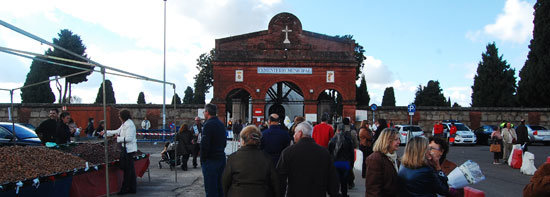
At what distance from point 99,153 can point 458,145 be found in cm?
2514

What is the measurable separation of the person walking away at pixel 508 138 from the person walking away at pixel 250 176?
1433 centimetres

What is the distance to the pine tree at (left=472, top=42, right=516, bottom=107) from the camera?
47969 millimetres

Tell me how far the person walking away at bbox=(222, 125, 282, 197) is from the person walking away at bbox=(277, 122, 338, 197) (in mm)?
515

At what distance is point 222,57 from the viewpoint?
3241 cm

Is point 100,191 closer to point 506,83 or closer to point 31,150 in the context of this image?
point 31,150

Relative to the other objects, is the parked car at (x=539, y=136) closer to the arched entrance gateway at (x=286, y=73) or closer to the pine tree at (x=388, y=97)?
the arched entrance gateway at (x=286, y=73)

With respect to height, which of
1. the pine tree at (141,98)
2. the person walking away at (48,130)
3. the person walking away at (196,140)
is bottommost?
the person walking away at (196,140)

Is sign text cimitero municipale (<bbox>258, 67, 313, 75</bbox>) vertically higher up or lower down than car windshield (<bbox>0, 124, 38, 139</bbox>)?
higher up

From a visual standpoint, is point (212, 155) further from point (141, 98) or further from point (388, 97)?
point (388, 97)

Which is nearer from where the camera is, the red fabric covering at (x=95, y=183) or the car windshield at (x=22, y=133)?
the red fabric covering at (x=95, y=183)

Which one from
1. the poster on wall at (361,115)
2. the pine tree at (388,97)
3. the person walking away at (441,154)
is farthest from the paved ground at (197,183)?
the pine tree at (388,97)

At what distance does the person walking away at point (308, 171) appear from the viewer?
5074mm

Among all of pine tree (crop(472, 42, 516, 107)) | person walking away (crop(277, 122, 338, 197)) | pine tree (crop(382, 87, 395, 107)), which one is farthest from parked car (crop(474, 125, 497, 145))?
pine tree (crop(382, 87, 395, 107))

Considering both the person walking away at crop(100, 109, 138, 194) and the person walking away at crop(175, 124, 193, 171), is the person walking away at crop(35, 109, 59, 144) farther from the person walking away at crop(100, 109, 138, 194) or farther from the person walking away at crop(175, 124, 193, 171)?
the person walking away at crop(175, 124, 193, 171)
